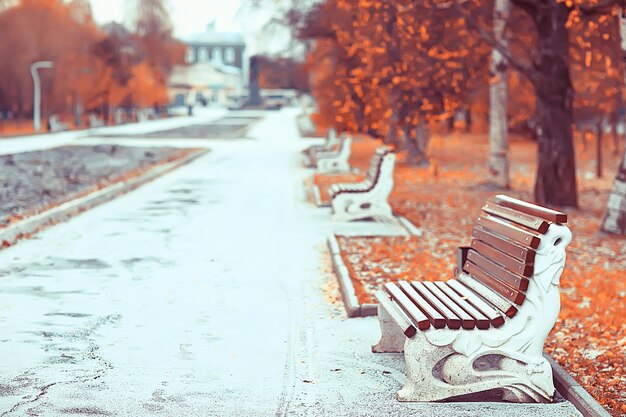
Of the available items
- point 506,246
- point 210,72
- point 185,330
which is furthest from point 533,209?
point 210,72

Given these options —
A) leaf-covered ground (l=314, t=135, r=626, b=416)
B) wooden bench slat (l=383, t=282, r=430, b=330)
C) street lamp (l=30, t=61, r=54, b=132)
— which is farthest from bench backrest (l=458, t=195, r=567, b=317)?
street lamp (l=30, t=61, r=54, b=132)

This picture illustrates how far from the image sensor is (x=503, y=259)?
6.08 meters

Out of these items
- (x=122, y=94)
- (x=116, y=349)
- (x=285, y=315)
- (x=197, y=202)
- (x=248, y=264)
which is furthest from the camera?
(x=122, y=94)

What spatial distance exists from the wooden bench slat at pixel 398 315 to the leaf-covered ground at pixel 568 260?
1202mm

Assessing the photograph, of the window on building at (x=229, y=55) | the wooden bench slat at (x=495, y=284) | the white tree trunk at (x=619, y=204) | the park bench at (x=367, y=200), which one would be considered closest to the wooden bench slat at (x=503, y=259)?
the wooden bench slat at (x=495, y=284)

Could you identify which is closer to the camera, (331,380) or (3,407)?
(3,407)

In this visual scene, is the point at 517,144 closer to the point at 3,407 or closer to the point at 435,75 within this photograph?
the point at 435,75

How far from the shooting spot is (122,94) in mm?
69688

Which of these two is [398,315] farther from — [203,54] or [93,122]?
[203,54]

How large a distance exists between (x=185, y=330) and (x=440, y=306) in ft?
7.18

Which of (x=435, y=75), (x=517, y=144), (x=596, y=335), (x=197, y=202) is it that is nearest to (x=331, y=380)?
(x=596, y=335)

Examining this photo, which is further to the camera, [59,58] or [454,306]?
[59,58]

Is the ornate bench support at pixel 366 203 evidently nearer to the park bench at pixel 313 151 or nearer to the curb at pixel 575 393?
the curb at pixel 575 393

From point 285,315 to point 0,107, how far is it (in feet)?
198
